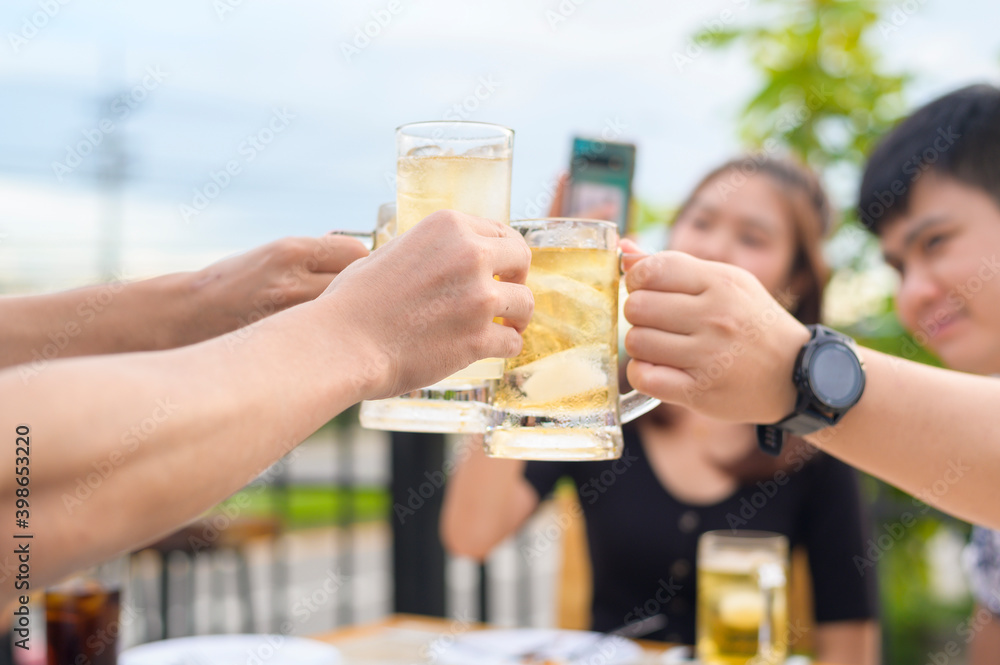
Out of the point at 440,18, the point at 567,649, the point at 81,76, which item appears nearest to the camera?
the point at 567,649

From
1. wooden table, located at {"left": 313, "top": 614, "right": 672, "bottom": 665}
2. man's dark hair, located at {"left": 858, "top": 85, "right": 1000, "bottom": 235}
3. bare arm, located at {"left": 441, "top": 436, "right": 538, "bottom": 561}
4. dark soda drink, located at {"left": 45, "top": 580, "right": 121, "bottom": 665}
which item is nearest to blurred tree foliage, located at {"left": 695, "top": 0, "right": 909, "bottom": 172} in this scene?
man's dark hair, located at {"left": 858, "top": 85, "right": 1000, "bottom": 235}

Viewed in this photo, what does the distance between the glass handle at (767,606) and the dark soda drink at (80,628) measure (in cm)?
119

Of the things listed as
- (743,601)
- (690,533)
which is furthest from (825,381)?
(690,533)

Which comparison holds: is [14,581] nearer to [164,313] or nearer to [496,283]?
[496,283]

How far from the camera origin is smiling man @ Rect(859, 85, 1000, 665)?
181cm

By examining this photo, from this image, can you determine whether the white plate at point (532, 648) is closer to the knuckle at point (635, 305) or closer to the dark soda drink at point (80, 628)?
the dark soda drink at point (80, 628)

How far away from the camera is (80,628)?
135cm

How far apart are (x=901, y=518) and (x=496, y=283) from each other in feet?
10.6

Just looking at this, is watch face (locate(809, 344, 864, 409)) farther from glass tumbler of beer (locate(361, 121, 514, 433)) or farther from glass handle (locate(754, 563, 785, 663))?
glass handle (locate(754, 563, 785, 663))

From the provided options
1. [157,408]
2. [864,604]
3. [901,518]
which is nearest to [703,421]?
[864,604]

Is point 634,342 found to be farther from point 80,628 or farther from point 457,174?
point 80,628

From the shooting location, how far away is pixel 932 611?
354 cm

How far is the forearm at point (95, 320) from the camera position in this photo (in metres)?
1.18

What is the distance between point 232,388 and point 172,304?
2.04 feet
